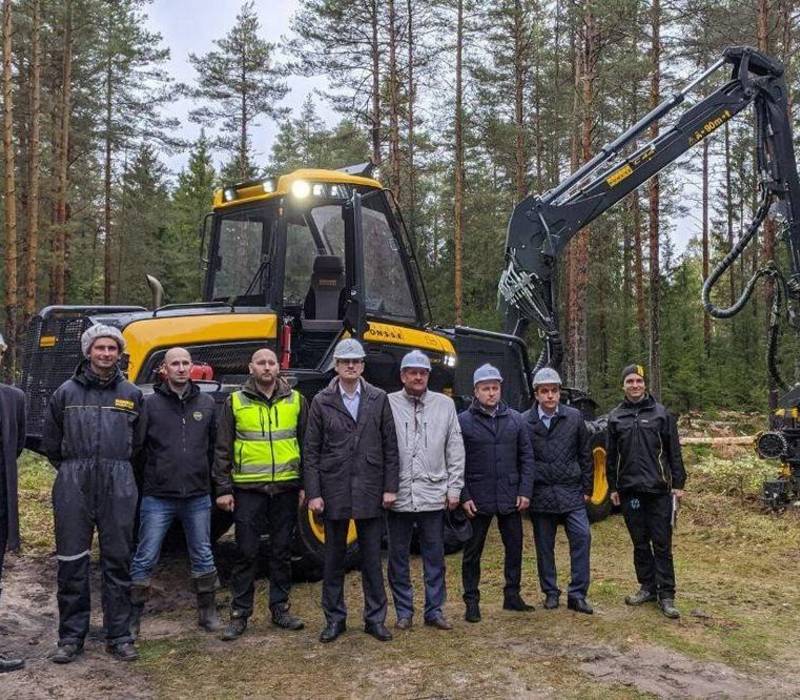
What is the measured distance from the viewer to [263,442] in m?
5.15

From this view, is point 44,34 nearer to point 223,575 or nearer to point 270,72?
point 270,72

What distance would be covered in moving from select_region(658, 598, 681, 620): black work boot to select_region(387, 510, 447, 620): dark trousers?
5.23 feet

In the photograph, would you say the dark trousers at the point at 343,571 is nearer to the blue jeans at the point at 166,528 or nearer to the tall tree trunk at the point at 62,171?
the blue jeans at the point at 166,528

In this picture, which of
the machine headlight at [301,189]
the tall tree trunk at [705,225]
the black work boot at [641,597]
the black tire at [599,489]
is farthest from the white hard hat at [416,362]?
the tall tree trunk at [705,225]

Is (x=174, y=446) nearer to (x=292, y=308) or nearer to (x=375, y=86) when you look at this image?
(x=292, y=308)

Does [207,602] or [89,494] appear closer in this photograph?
[89,494]

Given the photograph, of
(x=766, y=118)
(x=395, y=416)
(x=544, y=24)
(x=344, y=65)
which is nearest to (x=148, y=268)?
(x=344, y=65)

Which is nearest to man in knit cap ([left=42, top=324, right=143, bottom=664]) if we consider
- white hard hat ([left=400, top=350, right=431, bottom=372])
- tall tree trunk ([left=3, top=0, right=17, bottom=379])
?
white hard hat ([left=400, top=350, right=431, bottom=372])

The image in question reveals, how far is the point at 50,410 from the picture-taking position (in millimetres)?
4754

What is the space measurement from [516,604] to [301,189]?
150 inches

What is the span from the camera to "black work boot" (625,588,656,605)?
5.73 meters

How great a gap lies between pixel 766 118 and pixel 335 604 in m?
7.97

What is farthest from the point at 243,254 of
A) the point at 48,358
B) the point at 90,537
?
the point at 90,537

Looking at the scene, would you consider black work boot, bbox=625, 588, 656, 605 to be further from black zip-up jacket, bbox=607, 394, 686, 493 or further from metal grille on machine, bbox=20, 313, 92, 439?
metal grille on machine, bbox=20, 313, 92, 439
